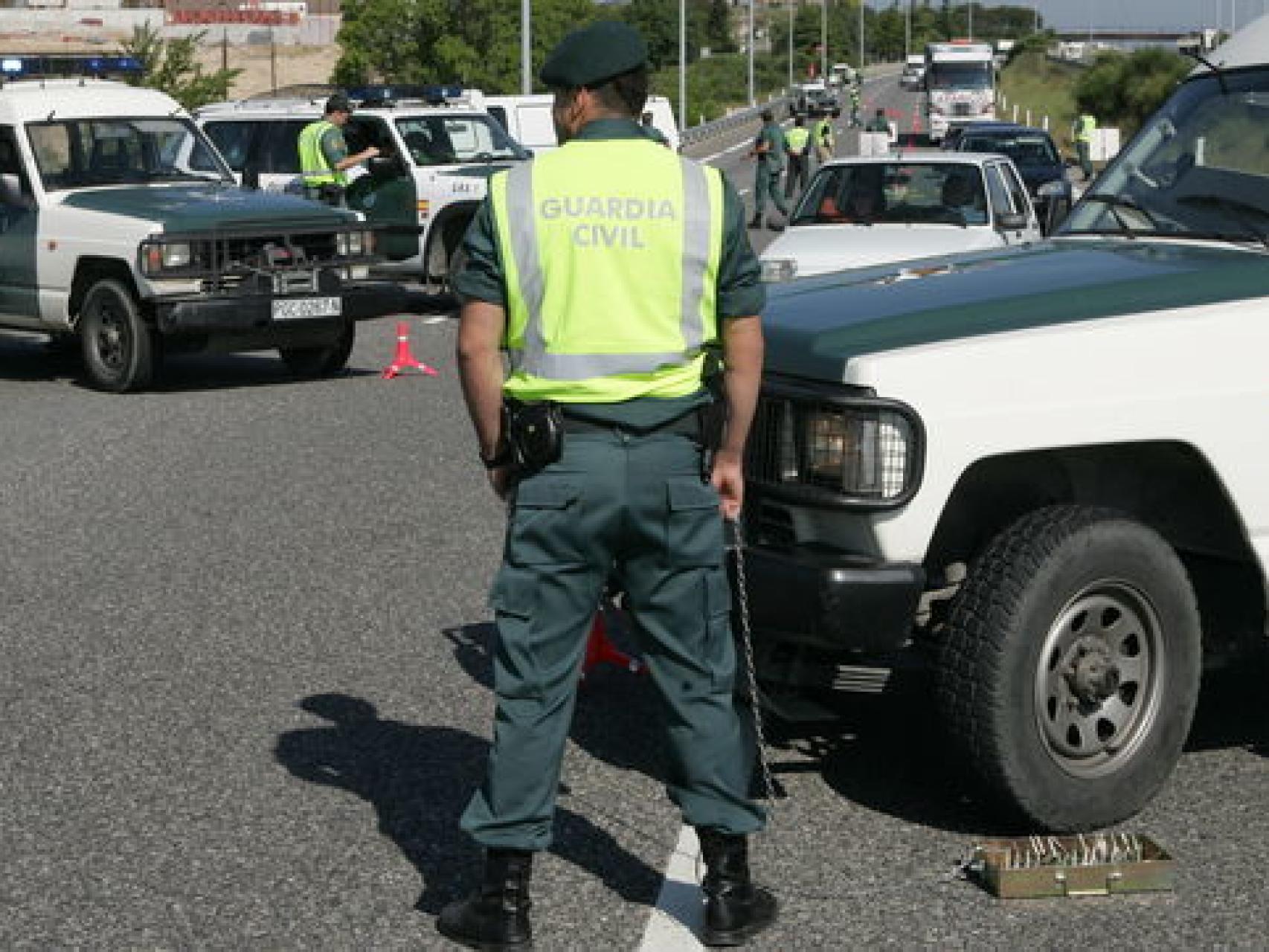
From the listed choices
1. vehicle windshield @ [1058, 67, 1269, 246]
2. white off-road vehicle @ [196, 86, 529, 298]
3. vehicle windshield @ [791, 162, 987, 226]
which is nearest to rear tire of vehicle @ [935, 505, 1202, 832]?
vehicle windshield @ [1058, 67, 1269, 246]

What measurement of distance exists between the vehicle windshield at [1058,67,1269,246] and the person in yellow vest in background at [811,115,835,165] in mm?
30977

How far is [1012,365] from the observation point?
556 centimetres

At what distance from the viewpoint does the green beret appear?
4895 millimetres

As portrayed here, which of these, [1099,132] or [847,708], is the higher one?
[1099,132]

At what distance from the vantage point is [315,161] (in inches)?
812

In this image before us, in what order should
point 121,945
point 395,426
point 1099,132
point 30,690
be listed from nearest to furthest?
1. point 121,945
2. point 30,690
3. point 395,426
4. point 1099,132

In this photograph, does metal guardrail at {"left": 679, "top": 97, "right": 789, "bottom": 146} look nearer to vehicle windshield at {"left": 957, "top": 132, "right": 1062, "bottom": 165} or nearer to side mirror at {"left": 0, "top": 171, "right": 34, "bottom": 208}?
vehicle windshield at {"left": 957, "top": 132, "right": 1062, "bottom": 165}

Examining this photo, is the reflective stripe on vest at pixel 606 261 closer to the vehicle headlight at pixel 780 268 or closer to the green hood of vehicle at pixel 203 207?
the vehicle headlight at pixel 780 268

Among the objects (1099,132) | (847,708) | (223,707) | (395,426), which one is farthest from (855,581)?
(1099,132)

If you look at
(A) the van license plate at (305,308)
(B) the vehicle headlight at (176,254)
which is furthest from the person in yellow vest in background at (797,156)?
(B) the vehicle headlight at (176,254)

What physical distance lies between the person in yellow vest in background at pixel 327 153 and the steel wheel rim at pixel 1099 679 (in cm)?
1550

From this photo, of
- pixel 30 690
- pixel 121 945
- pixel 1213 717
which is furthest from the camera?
pixel 30 690

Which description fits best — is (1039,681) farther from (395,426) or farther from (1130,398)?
(395,426)

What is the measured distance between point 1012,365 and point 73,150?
12218 millimetres
